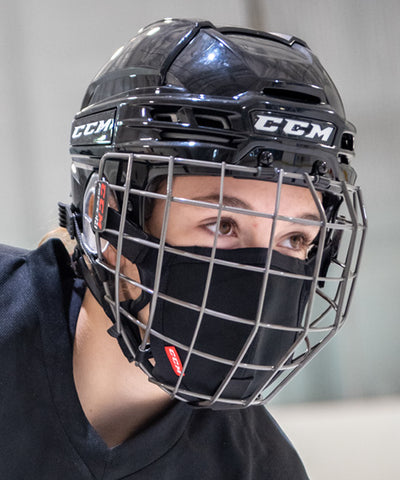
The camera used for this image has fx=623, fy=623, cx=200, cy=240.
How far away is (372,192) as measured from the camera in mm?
1756

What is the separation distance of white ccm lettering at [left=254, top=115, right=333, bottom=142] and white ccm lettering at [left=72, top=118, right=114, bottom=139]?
227mm

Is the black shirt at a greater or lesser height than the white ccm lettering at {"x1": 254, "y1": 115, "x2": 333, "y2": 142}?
lesser

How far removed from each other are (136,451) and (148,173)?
468 mm

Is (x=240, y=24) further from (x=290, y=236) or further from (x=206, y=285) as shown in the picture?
(x=206, y=285)

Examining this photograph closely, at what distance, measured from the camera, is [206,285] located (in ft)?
2.56

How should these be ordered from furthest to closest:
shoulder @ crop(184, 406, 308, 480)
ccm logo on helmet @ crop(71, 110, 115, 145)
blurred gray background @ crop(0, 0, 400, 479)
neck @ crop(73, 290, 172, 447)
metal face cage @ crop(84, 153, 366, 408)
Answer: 1. blurred gray background @ crop(0, 0, 400, 479)
2. shoulder @ crop(184, 406, 308, 480)
3. neck @ crop(73, 290, 172, 447)
4. ccm logo on helmet @ crop(71, 110, 115, 145)
5. metal face cage @ crop(84, 153, 366, 408)

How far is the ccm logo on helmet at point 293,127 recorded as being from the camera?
2.68 feet

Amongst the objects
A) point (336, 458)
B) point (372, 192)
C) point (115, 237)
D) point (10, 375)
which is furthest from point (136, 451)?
point (372, 192)

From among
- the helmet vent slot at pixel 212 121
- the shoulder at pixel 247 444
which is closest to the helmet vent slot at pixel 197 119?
the helmet vent slot at pixel 212 121

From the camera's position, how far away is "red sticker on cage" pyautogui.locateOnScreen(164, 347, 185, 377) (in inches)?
34.4

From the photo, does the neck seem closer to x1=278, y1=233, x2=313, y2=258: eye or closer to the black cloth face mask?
the black cloth face mask

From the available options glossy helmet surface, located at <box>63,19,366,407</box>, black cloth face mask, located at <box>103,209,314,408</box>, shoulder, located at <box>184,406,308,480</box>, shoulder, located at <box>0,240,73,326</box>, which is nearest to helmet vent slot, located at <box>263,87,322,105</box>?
glossy helmet surface, located at <box>63,19,366,407</box>

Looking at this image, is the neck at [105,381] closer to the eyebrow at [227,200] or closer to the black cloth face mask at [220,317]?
the black cloth face mask at [220,317]

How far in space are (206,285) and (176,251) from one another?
0.06 meters
